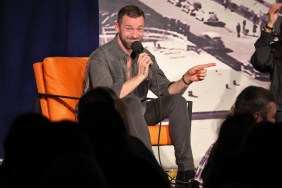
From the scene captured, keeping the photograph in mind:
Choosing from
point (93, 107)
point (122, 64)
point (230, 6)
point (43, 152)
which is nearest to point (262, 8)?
point (230, 6)

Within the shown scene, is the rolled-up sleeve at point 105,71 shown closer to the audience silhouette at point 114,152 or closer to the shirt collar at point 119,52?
the shirt collar at point 119,52

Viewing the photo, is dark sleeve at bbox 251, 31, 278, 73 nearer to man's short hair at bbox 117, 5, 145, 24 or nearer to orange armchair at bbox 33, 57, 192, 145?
orange armchair at bbox 33, 57, 192, 145

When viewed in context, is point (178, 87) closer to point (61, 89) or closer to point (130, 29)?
point (130, 29)

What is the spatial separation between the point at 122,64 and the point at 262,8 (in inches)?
58.8

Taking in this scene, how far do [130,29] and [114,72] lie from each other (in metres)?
0.27

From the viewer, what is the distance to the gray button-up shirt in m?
3.69

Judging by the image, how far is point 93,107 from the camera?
1.64m

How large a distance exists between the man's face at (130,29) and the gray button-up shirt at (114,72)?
0.08 metres

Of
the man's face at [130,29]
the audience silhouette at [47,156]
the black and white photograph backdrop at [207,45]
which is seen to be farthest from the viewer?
the black and white photograph backdrop at [207,45]

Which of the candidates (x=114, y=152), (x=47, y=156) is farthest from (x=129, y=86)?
(x=47, y=156)

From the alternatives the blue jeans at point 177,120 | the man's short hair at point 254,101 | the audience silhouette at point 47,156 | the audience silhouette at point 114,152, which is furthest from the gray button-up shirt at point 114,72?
the audience silhouette at point 47,156

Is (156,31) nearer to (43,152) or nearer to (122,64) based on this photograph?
(122,64)

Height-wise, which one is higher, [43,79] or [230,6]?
[230,6]

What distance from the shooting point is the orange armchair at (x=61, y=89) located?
12.4 feet
